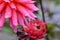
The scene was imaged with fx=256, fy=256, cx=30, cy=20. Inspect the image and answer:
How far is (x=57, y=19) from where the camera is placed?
1360mm

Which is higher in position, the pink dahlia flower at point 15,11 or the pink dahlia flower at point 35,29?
the pink dahlia flower at point 15,11

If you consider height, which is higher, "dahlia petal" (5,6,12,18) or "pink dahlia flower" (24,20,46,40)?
"dahlia petal" (5,6,12,18)

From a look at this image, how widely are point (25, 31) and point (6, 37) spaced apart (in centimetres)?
12

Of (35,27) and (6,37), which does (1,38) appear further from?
(35,27)

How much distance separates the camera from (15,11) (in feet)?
2.44

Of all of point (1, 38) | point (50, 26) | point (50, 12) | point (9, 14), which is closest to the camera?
point (9, 14)

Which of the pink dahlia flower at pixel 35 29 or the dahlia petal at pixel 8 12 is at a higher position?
the dahlia petal at pixel 8 12

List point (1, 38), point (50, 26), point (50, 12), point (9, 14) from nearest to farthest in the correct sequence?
1. point (9, 14)
2. point (1, 38)
3. point (50, 26)
4. point (50, 12)

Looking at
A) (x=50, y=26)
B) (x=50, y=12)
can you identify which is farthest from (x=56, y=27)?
(x=50, y=12)

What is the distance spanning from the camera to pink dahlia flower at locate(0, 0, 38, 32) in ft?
2.40

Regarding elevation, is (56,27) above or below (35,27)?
below

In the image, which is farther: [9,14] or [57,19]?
[57,19]

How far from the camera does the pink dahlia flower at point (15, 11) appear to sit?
731 millimetres

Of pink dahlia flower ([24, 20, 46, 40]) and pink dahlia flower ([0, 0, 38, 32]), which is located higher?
pink dahlia flower ([0, 0, 38, 32])
